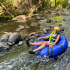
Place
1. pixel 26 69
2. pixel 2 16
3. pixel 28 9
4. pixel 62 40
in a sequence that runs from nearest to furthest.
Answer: pixel 26 69, pixel 62 40, pixel 2 16, pixel 28 9

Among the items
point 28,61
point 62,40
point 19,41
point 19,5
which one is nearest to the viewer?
point 28,61

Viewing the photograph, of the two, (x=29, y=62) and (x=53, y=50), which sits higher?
(x=53, y=50)

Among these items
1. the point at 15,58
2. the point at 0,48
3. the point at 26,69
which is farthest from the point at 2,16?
the point at 26,69

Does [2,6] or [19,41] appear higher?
[2,6]

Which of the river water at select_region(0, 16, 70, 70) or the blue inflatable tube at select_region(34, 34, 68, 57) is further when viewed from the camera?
the blue inflatable tube at select_region(34, 34, 68, 57)

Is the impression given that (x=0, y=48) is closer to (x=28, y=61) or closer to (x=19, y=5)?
(x=28, y=61)

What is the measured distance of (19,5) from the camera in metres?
14.6

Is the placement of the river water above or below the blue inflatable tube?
below

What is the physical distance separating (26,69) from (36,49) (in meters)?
0.94

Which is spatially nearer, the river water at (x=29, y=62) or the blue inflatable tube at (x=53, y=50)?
the river water at (x=29, y=62)

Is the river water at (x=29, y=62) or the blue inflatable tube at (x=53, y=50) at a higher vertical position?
the blue inflatable tube at (x=53, y=50)

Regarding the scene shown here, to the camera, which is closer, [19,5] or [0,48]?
[0,48]

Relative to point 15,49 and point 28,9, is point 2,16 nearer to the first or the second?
point 28,9

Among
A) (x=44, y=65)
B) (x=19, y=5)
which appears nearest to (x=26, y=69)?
(x=44, y=65)
